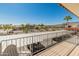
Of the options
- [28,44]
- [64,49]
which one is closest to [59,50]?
[64,49]

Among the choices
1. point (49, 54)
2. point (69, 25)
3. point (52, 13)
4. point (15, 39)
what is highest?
point (52, 13)

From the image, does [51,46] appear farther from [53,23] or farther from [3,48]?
[3,48]

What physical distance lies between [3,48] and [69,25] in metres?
0.96

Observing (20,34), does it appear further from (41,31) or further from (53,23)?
(53,23)

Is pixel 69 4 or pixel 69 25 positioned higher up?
pixel 69 4

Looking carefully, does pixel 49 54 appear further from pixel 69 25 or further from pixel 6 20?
pixel 6 20

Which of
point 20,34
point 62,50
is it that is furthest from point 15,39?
point 62,50

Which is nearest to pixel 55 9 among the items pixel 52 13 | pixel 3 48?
pixel 52 13

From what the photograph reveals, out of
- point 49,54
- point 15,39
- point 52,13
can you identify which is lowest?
point 49,54

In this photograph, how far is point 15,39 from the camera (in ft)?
7.83

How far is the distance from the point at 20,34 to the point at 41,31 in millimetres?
293

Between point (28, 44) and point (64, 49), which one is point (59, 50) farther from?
point (28, 44)

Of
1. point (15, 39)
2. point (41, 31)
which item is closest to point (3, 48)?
point (15, 39)

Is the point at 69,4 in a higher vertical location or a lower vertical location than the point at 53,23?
higher
